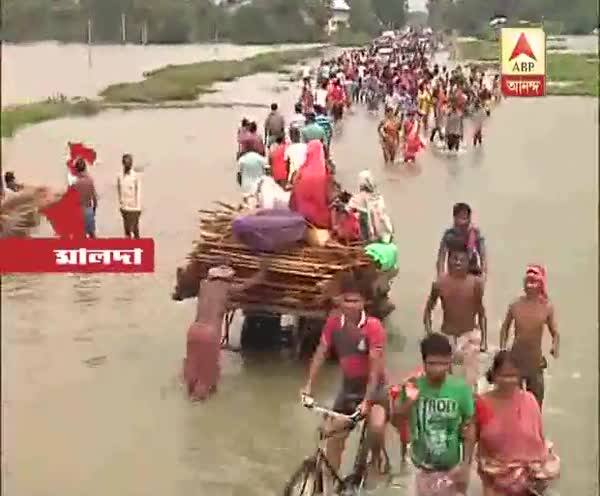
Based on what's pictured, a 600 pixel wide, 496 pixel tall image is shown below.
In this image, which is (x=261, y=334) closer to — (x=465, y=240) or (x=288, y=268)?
(x=288, y=268)

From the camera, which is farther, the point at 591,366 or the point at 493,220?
the point at 493,220

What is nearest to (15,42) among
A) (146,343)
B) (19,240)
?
(19,240)

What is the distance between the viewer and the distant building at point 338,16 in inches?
273

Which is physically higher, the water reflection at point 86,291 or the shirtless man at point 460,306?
the shirtless man at point 460,306

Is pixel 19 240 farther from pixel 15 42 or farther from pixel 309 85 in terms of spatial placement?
pixel 309 85

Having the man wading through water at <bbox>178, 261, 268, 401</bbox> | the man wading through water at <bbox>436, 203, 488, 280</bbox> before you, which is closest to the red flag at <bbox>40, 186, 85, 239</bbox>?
the man wading through water at <bbox>178, 261, 268, 401</bbox>

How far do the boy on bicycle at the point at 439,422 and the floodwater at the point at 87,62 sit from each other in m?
2.05

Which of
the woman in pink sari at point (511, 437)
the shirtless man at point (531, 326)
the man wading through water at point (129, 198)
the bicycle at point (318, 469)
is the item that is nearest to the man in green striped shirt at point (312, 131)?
the man wading through water at point (129, 198)

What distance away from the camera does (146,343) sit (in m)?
8.01

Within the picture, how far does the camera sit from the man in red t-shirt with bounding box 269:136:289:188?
316 inches

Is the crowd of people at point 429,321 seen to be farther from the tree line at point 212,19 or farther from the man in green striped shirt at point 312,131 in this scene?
the tree line at point 212,19

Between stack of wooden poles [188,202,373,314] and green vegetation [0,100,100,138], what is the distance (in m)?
1.06

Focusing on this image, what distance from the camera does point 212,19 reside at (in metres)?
7.11

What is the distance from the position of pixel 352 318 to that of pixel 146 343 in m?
3.12
